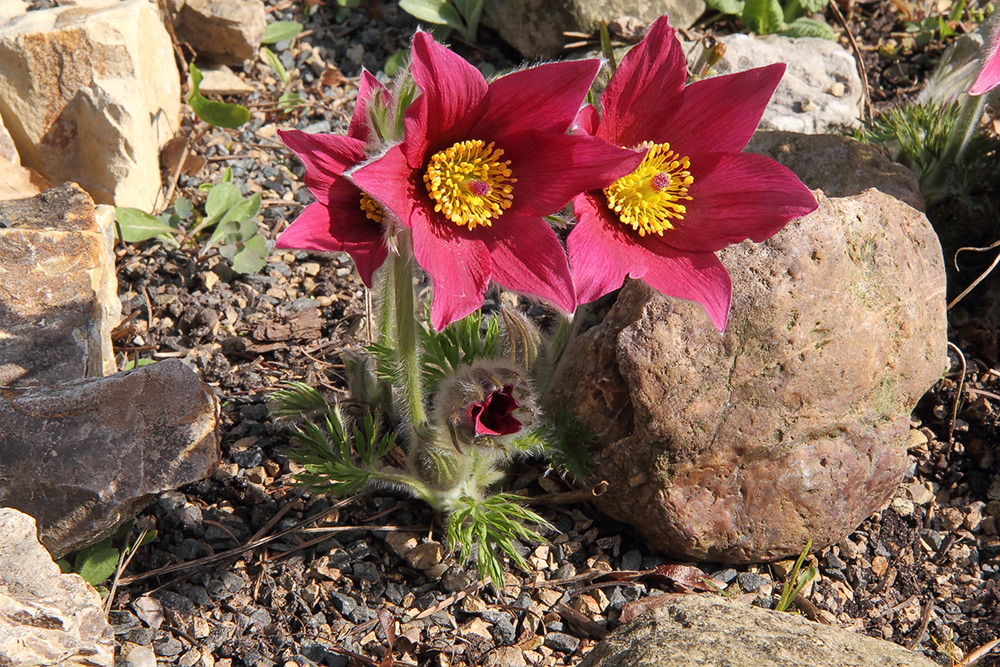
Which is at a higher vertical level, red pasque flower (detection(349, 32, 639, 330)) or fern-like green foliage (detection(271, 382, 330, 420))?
red pasque flower (detection(349, 32, 639, 330))

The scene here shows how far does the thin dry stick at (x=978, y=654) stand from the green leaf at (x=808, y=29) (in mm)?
2555

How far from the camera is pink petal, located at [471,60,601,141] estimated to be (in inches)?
69.6

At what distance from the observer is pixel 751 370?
2.34 metres

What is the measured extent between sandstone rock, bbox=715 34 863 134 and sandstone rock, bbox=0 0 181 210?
2.19 metres

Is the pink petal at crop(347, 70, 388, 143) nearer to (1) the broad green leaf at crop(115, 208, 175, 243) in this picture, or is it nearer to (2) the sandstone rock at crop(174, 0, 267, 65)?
(1) the broad green leaf at crop(115, 208, 175, 243)

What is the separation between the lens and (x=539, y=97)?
5.93 ft

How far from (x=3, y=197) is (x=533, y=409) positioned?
80.1 inches

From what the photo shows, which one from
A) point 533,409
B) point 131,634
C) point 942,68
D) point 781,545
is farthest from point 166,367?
point 942,68

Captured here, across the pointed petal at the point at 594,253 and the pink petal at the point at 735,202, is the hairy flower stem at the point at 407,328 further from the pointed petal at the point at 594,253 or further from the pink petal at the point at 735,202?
the pink petal at the point at 735,202

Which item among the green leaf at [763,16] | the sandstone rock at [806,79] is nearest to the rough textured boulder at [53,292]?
the sandstone rock at [806,79]

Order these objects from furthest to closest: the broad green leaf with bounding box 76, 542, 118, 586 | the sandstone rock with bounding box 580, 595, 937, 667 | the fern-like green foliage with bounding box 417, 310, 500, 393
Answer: the fern-like green foliage with bounding box 417, 310, 500, 393
the broad green leaf with bounding box 76, 542, 118, 586
the sandstone rock with bounding box 580, 595, 937, 667

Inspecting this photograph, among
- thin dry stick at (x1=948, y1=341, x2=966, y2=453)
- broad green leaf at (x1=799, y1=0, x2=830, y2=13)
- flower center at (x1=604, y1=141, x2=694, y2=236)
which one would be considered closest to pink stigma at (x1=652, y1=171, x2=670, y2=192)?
flower center at (x1=604, y1=141, x2=694, y2=236)

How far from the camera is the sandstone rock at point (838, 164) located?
2.93m

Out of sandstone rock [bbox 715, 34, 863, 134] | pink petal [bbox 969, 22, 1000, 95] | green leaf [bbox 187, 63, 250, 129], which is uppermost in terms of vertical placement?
pink petal [bbox 969, 22, 1000, 95]
